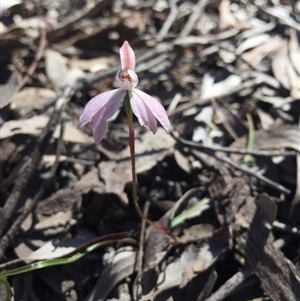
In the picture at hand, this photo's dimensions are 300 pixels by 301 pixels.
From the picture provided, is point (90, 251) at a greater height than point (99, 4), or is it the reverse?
point (99, 4)

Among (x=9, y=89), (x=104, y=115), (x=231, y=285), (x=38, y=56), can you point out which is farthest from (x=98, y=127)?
(x=38, y=56)

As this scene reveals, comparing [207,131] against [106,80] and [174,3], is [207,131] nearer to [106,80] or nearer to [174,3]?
[106,80]

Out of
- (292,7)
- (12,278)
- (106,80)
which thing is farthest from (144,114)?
(292,7)

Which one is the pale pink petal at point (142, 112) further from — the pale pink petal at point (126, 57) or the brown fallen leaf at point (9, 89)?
the brown fallen leaf at point (9, 89)

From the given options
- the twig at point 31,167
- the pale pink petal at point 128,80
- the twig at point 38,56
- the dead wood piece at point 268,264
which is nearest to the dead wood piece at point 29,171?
the twig at point 31,167

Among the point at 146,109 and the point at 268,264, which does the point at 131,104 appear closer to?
the point at 146,109
